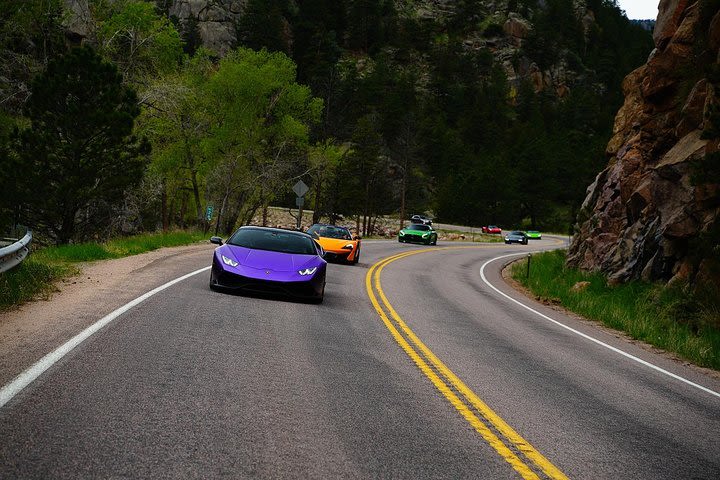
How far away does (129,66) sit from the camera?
28672 millimetres

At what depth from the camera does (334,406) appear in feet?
16.7

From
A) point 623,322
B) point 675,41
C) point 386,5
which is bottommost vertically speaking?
point 623,322

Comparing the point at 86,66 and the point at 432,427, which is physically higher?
the point at 86,66

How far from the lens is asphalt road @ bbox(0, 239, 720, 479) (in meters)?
3.76

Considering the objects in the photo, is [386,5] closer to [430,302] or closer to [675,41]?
[675,41]

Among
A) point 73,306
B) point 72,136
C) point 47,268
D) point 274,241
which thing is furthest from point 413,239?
point 73,306

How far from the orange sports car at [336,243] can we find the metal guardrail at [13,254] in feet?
39.8

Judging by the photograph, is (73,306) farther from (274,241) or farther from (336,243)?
(336,243)

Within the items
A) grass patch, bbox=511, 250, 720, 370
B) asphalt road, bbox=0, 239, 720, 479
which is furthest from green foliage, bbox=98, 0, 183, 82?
asphalt road, bbox=0, 239, 720, 479

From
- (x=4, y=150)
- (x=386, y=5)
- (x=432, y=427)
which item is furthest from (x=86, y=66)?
(x=386, y=5)

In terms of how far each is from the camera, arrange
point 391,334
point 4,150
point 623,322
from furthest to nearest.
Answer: point 4,150 < point 623,322 < point 391,334

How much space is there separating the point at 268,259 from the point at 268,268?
1.08ft

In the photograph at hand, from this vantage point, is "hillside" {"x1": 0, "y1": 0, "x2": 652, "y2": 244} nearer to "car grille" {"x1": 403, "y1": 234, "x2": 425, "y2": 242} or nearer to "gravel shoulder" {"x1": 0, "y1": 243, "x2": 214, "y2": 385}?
"gravel shoulder" {"x1": 0, "y1": 243, "x2": 214, "y2": 385}

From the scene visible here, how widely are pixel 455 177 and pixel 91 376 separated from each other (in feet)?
323
